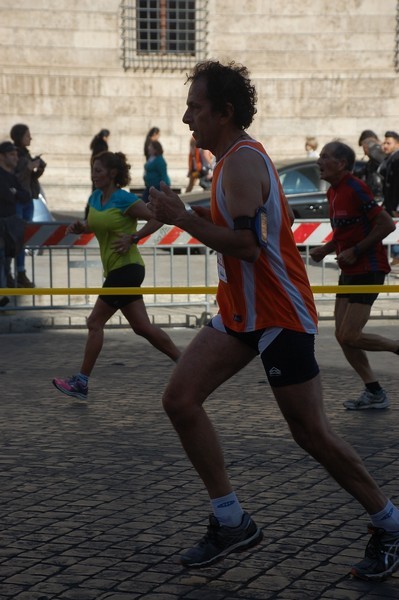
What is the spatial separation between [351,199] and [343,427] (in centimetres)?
145

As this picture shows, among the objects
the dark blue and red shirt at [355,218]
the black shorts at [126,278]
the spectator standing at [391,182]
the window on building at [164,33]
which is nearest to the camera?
the dark blue and red shirt at [355,218]

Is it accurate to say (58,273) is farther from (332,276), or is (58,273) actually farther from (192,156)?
(192,156)

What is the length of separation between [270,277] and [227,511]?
95 centimetres

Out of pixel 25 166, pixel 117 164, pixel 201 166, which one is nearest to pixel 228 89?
pixel 117 164

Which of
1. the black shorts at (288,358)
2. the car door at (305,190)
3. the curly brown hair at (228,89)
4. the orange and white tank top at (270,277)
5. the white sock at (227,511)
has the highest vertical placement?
the curly brown hair at (228,89)

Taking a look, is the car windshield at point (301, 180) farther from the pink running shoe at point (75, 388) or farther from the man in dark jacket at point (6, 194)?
the pink running shoe at point (75, 388)

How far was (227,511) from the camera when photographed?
208 inches

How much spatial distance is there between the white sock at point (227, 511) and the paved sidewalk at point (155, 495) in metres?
0.18

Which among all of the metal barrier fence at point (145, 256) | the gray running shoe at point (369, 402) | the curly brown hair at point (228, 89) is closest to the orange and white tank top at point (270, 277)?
the curly brown hair at point (228, 89)

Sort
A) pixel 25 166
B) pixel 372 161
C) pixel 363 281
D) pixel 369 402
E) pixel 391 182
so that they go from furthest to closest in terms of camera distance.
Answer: pixel 372 161 < pixel 25 166 < pixel 391 182 < pixel 369 402 < pixel 363 281

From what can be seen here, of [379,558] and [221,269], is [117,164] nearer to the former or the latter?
[221,269]

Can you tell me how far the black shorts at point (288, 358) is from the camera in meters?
5.08

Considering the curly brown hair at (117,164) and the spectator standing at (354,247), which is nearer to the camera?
the spectator standing at (354,247)

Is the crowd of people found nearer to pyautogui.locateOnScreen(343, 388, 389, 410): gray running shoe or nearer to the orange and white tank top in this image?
the orange and white tank top
